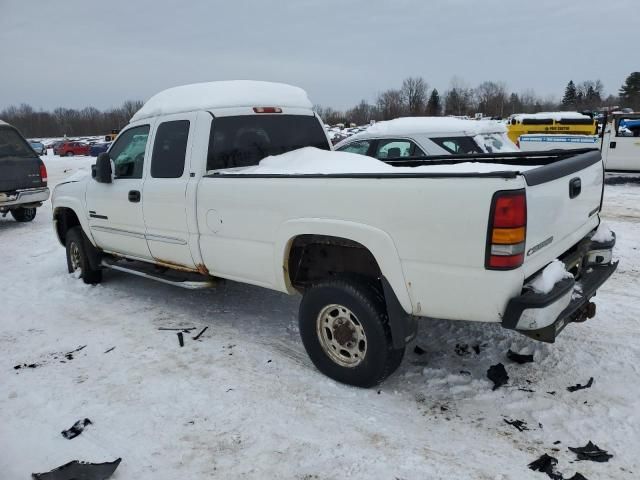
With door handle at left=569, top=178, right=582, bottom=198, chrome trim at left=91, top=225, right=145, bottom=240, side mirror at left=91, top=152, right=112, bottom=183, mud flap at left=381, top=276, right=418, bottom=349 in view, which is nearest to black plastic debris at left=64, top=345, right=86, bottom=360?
chrome trim at left=91, top=225, right=145, bottom=240

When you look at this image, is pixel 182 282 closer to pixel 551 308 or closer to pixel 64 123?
pixel 551 308

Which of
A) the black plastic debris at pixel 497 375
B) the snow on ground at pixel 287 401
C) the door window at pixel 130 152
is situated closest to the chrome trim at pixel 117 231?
the door window at pixel 130 152

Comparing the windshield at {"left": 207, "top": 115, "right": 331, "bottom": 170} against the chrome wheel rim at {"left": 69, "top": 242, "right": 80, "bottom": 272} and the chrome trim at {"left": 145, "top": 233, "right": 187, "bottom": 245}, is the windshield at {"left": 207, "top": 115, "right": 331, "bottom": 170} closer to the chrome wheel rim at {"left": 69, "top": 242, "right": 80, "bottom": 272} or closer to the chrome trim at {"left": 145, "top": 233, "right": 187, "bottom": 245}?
the chrome trim at {"left": 145, "top": 233, "right": 187, "bottom": 245}

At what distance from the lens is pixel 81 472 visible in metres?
2.89

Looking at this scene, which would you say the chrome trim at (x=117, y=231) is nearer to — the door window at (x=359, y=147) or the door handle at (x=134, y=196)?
the door handle at (x=134, y=196)

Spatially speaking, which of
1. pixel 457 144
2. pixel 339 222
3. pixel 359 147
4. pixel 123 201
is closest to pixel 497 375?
pixel 339 222

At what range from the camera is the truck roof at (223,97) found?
486 centimetres

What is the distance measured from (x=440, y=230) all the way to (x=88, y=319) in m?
4.05

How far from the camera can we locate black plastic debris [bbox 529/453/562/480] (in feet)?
9.04

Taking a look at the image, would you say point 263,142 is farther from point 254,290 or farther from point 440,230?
point 440,230

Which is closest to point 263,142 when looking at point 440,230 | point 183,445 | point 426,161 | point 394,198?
point 426,161

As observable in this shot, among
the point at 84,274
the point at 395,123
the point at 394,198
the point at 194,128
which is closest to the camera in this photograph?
the point at 394,198

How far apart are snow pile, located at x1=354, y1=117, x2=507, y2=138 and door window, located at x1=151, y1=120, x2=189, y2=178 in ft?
13.5

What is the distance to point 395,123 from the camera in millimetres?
8367
